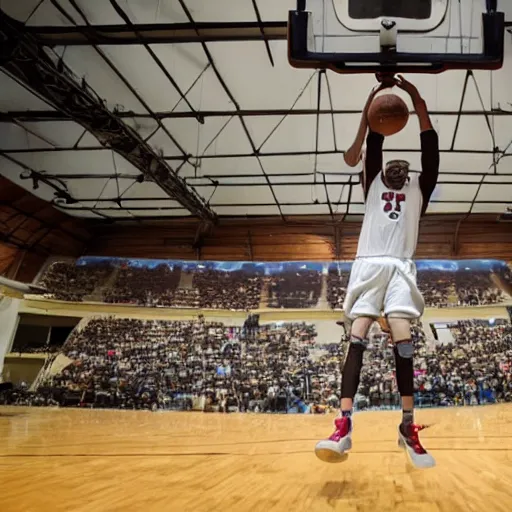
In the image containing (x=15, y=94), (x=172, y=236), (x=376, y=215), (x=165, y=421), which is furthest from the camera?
(x=172, y=236)

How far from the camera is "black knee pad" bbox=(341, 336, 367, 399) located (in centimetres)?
218

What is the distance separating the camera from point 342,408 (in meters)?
2.14

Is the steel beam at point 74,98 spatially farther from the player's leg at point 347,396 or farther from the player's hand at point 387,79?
the player's leg at point 347,396

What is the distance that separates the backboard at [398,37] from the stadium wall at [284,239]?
341 inches

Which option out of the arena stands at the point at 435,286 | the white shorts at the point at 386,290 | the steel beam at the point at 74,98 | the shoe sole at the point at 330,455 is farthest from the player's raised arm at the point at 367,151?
the arena stands at the point at 435,286

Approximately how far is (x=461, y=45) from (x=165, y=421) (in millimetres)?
5205

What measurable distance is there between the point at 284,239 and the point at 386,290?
29.7 ft

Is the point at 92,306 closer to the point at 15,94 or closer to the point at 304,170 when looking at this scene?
the point at 15,94

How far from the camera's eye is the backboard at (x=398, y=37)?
2205mm

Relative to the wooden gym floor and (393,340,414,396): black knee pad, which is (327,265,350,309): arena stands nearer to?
the wooden gym floor

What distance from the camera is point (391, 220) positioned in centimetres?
239

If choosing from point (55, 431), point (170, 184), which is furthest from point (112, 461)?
point (170, 184)

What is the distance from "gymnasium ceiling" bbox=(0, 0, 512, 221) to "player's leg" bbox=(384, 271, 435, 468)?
429cm

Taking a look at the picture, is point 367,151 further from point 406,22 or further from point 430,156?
point 406,22
